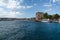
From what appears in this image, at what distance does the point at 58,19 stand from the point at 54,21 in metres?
1.10

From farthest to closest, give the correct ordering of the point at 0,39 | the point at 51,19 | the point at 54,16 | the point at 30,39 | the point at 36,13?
the point at 51,19 → the point at 54,16 → the point at 36,13 → the point at 30,39 → the point at 0,39

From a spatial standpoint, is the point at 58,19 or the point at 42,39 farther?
the point at 58,19

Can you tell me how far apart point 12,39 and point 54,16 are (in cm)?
2215

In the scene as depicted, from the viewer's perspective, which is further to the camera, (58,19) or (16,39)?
(58,19)

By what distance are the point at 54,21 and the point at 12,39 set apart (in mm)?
23991

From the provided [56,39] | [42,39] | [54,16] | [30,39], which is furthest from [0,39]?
[54,16]

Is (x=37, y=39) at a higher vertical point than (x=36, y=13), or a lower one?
lower

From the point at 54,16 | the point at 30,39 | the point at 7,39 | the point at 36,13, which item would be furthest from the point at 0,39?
the point at 54,16

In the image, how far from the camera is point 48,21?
3500 cm

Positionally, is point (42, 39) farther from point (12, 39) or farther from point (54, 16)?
point (54, 16)

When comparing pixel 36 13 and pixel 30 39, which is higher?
pixel 36 13

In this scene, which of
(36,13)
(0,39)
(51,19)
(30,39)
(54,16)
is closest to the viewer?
(0,39)

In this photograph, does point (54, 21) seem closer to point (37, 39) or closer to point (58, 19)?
point (58, 19)

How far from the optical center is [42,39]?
12.3 m
